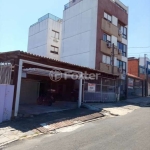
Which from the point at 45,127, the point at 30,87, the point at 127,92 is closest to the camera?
the point at 45,127

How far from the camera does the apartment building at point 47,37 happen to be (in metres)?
29.1

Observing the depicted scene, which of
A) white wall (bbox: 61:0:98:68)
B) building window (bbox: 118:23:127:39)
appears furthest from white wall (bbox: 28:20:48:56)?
building window (bbox: 118:23:127:39)

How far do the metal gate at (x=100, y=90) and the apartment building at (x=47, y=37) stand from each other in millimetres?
13204

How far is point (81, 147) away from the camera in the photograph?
5.50 metres

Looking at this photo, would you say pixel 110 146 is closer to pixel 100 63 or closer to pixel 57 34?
pixel 100 63

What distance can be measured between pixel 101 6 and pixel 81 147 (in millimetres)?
20565

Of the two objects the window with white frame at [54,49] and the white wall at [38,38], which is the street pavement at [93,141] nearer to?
the window with white frame at [54,49]

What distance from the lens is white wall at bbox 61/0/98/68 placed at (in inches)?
858

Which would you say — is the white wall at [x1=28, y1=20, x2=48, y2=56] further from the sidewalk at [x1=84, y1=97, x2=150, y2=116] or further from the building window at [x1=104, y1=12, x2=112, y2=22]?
the sidewalk at [x1=84, y1=97, x2=150, y2=116]

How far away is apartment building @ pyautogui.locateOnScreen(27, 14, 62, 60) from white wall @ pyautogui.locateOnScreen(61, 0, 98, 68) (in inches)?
180

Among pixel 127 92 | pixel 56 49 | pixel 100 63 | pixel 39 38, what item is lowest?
pixel 127 92

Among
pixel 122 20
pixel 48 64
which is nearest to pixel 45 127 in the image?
pixel 48 64

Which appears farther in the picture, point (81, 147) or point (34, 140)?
point (34, 140)

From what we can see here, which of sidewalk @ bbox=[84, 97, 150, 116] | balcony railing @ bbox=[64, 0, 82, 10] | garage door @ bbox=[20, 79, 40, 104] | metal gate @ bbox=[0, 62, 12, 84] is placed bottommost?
sidewalk @ bbox=[84, 97, 150, 116]
